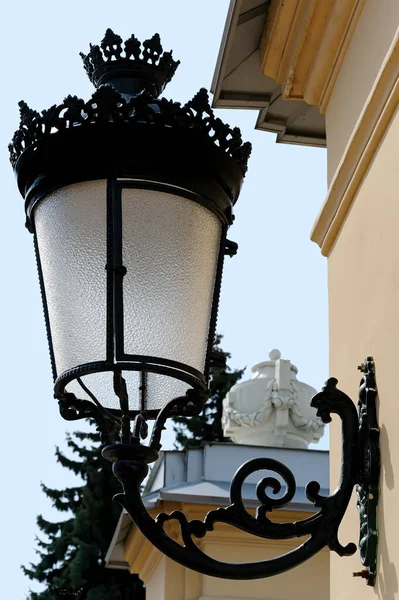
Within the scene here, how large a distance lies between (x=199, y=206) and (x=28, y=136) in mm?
497

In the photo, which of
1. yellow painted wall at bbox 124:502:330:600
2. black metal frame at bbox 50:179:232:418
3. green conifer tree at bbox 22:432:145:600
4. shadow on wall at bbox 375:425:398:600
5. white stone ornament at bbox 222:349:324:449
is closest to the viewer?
shadow on wall at bbox 375:425:398:600

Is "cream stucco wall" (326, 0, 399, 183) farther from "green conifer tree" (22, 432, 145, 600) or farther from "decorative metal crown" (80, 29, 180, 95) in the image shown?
"green conifer tree" (22, 432, 145, 600)

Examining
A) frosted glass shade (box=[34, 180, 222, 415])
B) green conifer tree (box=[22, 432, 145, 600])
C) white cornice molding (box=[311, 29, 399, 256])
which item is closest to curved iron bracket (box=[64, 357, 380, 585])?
frosted glass shade (box=[34, 180, 222, 415])

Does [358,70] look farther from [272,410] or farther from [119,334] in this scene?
[272,410]

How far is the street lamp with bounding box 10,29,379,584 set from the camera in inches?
124

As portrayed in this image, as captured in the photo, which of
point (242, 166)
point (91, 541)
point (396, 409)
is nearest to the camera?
point (396, 409)

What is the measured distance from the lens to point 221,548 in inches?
318

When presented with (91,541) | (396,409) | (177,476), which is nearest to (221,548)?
(177,476)

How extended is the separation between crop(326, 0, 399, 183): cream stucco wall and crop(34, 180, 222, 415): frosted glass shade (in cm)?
63

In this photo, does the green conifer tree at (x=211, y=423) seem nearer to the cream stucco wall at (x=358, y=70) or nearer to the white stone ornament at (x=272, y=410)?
the white stone ornament at (x=272, y=410)

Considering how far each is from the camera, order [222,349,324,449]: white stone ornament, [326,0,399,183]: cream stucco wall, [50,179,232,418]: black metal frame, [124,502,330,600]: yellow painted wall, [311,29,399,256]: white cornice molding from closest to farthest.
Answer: [50,179,232,418]: black metal frame
[311,29,399,256]: white cornice molding
[326,0,399,183]: cream stucco wall
[124,502,330,600]: yellow painted wall
[222,349,324,449]: white stone ornament

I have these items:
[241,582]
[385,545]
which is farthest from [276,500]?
[241,582]

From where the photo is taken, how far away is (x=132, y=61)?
12.2ft

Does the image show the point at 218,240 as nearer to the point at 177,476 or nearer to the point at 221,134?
the point at 221,134
